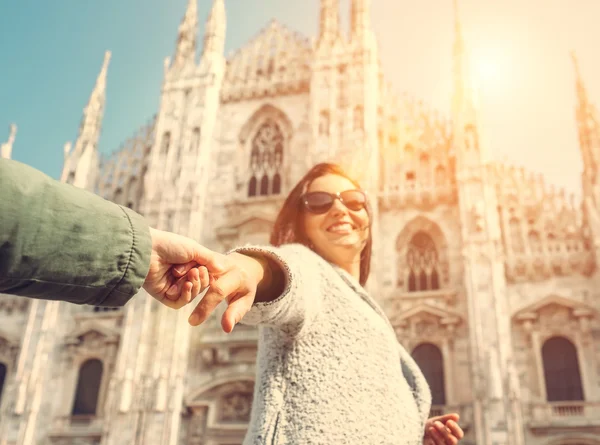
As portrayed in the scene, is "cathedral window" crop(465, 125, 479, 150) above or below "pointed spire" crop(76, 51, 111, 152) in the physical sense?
below

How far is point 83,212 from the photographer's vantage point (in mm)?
933

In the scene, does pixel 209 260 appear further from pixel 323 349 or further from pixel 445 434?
pixel 445 434

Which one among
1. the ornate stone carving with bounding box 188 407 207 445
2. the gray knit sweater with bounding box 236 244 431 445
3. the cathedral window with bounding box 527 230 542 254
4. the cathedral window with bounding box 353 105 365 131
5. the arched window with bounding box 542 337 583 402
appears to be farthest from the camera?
the cathedral window with bounding box 353 105 365 131

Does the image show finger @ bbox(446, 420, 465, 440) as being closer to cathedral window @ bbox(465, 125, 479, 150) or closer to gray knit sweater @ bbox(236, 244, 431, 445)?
gray knit sweater @ bbox(236, 244, 431, 445)

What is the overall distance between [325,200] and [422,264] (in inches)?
460

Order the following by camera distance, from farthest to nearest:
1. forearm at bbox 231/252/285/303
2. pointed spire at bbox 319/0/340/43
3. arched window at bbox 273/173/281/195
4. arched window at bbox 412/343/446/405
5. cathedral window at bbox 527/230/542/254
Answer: pointed spire at bbox 319/0/340/43
arched window at bbox 273/173/281/195
cathedral window at bbox 527/230/542/254
arched window at bbox 412/343/446/405
forearm at bbox 231/252/285/303

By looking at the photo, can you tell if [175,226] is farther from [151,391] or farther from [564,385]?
[564,385]

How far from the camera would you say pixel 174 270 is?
117 centimetres

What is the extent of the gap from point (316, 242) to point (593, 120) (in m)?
13.9

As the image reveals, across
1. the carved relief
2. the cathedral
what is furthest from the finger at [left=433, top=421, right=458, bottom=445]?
the carved relief

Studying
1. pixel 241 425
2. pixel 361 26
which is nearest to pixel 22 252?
pixel 241 425

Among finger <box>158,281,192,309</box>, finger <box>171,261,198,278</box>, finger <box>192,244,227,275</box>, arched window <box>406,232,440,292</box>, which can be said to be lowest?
finger <box>158,281,192,309</box>

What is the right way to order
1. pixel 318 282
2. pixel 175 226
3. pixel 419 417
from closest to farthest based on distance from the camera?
pixel 318 282
pixel 419 417
pixel 175 226

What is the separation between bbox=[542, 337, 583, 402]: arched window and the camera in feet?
38.0
